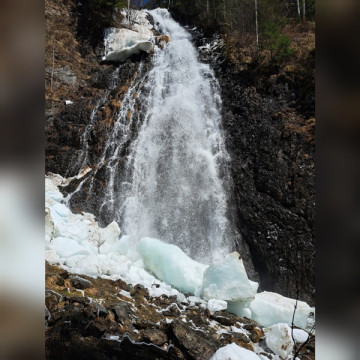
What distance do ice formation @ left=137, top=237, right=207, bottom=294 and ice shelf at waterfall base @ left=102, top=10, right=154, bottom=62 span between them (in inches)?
123

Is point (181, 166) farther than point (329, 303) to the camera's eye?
Yes

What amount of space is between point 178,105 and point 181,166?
879 mm

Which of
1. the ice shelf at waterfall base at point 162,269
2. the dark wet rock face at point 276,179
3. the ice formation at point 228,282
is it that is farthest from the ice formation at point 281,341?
the dark wet rock face at point 276,179

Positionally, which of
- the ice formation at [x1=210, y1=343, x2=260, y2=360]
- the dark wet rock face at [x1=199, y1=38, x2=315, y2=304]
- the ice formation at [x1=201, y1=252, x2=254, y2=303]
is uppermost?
the dark wet rock face at [x1=199, y1=38, x2=315, y2=304]

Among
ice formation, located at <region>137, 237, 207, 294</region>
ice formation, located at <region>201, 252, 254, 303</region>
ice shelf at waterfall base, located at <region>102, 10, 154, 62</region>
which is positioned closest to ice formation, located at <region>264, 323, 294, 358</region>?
ice formation, located at <region>201, 252, 254, 303</region>

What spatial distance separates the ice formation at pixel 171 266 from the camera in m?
2.48

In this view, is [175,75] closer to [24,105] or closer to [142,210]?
[142,210]

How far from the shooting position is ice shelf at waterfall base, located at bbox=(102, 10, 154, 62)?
15.8ft

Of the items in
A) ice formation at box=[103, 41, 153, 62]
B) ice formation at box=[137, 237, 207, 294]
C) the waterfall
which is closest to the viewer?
ice formation at box=[137, 237, 207, 294]

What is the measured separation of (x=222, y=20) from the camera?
394 centimetres

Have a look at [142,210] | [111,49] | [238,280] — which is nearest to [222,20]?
[111,49]

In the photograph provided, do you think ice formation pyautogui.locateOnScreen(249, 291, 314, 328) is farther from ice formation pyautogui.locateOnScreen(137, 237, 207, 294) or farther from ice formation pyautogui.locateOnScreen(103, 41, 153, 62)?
ice formation pyautogui.locateOnScreen(103, 41, 153, 62)

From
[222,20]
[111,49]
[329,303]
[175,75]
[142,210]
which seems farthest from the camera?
[111,49]

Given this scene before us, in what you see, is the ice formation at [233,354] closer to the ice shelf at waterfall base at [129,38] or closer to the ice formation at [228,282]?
the ice formation at [228,282]
